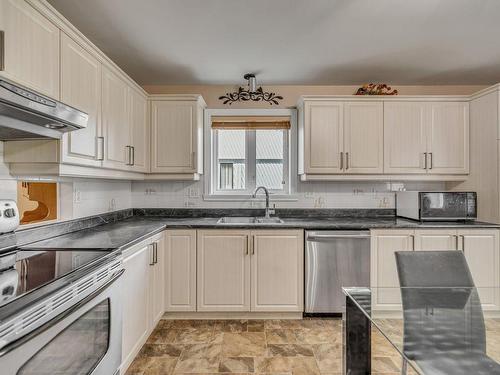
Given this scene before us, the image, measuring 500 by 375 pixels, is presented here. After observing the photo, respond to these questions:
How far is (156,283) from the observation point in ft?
8.20

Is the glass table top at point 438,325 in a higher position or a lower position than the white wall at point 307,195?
lower

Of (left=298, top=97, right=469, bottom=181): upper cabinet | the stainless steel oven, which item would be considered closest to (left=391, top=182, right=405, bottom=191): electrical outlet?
(left=298, top=97, right=469, bottom=181): upper cabinet

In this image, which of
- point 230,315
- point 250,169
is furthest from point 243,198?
point 230,315

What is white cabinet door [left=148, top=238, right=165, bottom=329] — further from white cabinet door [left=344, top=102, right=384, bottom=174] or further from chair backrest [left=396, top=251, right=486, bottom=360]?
white cabinet door [left=344, top=102, right=384, bottom=174]

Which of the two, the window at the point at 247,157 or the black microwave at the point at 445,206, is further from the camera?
the window at the point at 247,157

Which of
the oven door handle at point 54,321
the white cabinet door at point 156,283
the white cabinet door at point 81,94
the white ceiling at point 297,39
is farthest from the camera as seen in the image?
the white cabinet door at point 156,283

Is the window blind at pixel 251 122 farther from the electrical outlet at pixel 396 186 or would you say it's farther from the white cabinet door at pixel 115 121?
the electrical outlet at pixel 396 186

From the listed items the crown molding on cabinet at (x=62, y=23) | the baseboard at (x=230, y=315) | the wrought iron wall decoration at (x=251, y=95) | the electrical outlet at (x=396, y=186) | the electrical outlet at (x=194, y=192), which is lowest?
the baseboard at (x=230, y=315)

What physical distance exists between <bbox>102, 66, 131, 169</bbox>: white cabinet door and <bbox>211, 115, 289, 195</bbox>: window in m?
1.16

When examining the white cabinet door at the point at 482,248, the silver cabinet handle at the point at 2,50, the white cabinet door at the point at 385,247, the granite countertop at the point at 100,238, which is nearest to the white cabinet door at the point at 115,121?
the granite countertop at the point at 100,238

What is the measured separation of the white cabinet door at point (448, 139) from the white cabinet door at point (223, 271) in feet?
7.01

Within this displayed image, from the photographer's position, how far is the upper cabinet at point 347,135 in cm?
308

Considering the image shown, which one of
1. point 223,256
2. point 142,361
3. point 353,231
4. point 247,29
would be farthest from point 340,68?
point 142,361

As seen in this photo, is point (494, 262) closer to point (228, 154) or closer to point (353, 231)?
point (353, 231)
